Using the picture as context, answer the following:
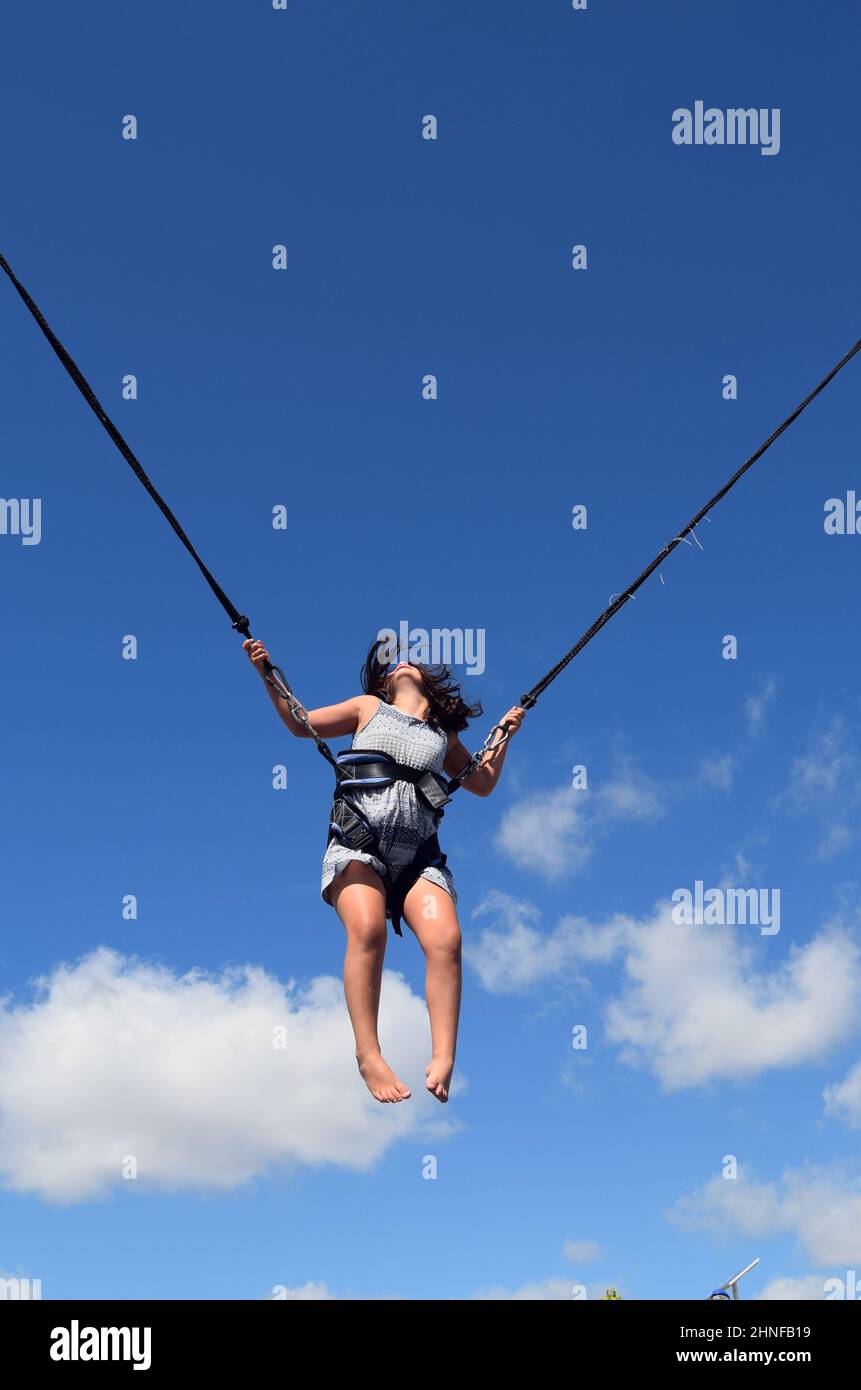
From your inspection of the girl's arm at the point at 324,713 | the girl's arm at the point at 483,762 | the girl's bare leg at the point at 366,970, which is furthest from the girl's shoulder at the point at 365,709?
the girl's bare leg at the point at 366,970

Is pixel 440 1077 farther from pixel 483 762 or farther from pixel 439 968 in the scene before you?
pixel 483 762

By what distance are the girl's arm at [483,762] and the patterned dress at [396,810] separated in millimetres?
377

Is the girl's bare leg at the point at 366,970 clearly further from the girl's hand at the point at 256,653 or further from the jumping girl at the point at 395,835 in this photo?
the girl's hand at the point at 256,653

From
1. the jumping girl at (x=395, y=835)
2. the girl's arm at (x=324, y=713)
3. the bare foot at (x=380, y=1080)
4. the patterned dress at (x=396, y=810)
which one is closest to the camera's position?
the bare foot at (x=380, y=1080)

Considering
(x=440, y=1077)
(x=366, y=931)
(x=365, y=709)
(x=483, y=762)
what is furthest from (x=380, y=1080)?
(x=365, y=709)

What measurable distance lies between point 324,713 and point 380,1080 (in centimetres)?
254

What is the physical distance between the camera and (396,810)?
775 centimetres

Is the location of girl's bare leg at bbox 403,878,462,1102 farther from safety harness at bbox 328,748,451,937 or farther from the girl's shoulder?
the girl's shoulder

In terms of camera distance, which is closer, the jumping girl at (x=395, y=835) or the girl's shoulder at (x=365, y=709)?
the jumping girl at (x=395, y=835)

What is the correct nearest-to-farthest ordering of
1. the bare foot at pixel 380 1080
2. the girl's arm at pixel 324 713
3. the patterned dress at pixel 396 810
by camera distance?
the bare foot at pixel 380 1080 → the patterned dress at pixel 396 810 → the girl's arm at pixel 324 713

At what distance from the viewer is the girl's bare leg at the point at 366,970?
6945 millimetres

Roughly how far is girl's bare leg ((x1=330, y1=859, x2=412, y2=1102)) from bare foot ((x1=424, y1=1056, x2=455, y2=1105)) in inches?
5.7
